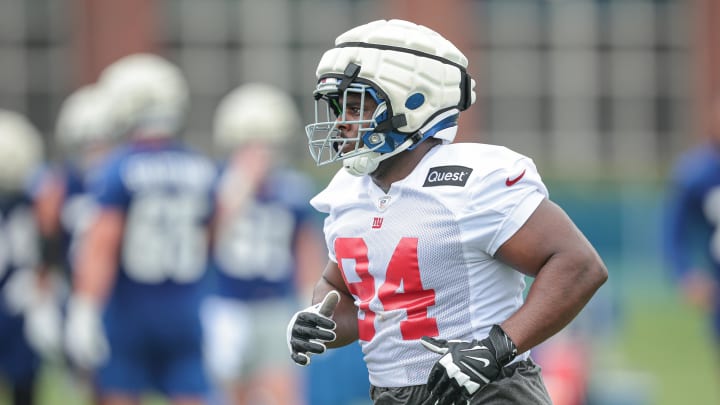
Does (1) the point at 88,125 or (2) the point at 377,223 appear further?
(1) the point at 88,125

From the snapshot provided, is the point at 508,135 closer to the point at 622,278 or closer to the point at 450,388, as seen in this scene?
the point at 622,278

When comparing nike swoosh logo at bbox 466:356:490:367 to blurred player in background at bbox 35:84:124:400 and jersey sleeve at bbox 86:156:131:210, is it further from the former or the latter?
blurred player in background at bbox 35:84:124:400

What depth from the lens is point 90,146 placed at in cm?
1013

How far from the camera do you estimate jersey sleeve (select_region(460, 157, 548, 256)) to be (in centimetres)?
333

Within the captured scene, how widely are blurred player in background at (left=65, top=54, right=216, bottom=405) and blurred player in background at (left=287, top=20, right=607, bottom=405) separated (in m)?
3.18

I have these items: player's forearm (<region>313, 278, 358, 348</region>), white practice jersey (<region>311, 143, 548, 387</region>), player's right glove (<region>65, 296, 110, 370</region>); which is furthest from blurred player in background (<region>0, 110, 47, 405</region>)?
white practice jersey (<region>311, 143, 548, 387</region>)

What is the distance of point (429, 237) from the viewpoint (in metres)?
3.43

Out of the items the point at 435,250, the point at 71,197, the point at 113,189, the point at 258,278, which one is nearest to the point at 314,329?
the point at 435,250

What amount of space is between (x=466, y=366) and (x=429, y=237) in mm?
401

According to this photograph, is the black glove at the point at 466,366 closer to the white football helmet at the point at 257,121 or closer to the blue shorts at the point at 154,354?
the blue shorts at the point at 154,354

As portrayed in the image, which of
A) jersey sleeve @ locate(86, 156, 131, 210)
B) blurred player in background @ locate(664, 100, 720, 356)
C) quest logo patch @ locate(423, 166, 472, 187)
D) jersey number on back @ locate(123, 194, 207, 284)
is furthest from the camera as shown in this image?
blurred player in background @ locate(664, 100, 720, 356)

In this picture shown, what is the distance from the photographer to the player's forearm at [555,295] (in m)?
3.29

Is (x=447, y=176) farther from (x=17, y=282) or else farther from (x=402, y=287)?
(x=17, y=282)

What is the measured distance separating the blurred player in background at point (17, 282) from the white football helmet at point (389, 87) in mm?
4851
